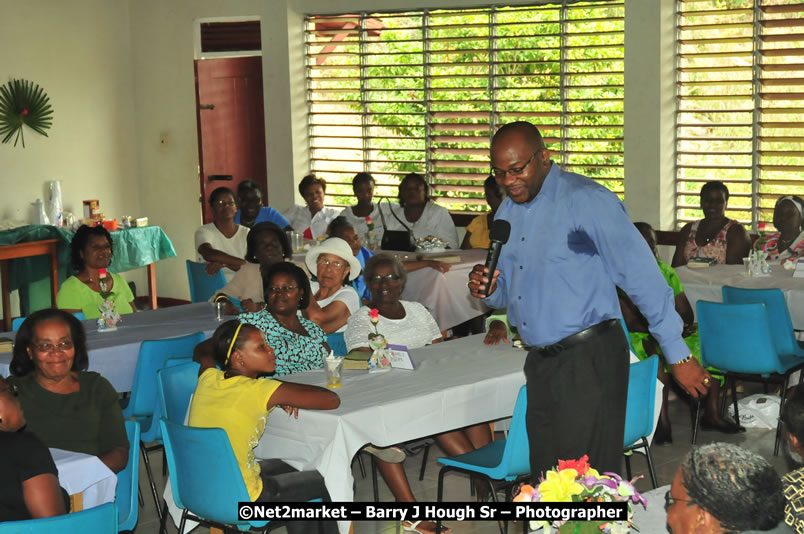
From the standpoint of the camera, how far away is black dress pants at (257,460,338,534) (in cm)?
419

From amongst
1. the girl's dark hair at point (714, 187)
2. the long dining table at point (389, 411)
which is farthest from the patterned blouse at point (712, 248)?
the long dining table at point (389, 411)

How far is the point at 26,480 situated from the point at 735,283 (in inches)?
203

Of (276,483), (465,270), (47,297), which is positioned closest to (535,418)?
(276,483)

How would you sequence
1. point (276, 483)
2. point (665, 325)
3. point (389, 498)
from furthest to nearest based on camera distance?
1. point (389, 498)
2. point (276, 483)
3. point (665, 325)

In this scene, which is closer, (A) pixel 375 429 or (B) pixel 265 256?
(A) pixel 375 429

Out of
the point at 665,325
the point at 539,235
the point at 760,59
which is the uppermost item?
the point at 760,59

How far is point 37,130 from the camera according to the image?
10.8 metres

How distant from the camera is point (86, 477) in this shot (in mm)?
3803

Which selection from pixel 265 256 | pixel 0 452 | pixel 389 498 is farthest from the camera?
pixel 265 256

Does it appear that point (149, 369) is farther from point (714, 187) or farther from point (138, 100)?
point (138, 100)

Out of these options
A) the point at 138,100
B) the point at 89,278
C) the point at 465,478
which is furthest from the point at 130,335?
the point at 138,100

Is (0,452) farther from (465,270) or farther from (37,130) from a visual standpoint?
(37,130)

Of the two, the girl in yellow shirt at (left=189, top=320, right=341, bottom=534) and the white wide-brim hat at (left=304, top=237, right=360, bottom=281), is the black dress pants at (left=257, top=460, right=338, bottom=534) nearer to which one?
the girl in yellow shirt at (left=189, top=320, right=341, bottom=534)

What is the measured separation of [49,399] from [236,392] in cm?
79
